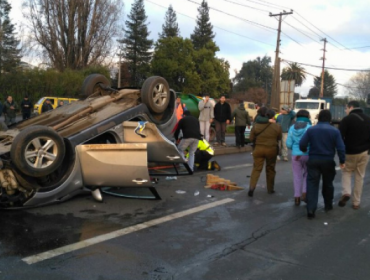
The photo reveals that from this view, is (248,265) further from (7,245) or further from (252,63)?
(252,63)

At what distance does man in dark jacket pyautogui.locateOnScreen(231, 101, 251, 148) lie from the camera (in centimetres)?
1291

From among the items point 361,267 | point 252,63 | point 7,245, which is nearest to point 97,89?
point 7,245

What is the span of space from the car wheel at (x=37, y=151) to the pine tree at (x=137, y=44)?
157 ft

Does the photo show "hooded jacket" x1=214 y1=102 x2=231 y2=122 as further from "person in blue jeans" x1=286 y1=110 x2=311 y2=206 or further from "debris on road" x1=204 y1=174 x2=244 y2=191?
"person in blue jeans" x1=286 y1=110 x2=311 y2=206

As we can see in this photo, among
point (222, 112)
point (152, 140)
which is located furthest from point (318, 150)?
point (222, 112)

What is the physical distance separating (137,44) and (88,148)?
2042 inches

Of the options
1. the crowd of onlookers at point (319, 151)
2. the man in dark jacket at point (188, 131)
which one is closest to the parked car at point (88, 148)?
the man in dark jacket at point (188, 131)

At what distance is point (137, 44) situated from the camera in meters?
55.2

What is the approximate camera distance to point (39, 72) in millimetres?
33219

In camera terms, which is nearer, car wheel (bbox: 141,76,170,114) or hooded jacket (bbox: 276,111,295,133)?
car wheel (bbox: 141,76,170,114)

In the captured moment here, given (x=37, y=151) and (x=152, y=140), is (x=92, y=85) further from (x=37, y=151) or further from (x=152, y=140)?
(x=37, y=151)

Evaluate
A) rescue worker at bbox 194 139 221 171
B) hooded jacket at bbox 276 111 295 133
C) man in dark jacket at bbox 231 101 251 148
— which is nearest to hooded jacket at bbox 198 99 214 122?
man in dark jacket at bbox 231 101 251 148

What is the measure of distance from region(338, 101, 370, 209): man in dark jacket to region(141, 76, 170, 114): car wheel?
312 centimetres

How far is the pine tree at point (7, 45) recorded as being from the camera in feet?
127
